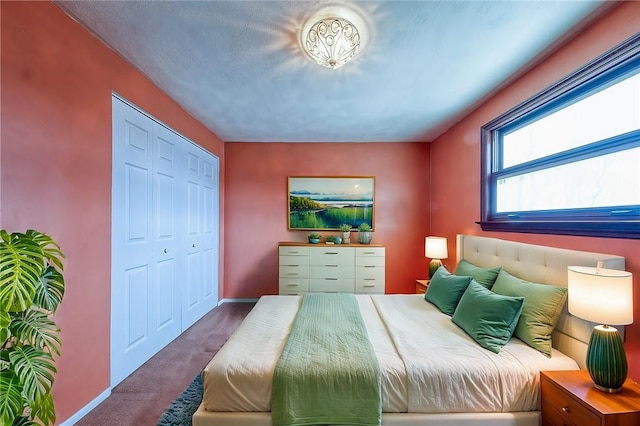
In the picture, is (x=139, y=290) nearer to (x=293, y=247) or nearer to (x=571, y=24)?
(x=293, y=247)

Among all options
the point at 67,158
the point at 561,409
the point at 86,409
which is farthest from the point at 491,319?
the point at 67,158

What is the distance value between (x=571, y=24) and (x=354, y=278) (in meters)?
3.14

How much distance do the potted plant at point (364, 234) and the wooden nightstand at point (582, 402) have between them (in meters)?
2.64

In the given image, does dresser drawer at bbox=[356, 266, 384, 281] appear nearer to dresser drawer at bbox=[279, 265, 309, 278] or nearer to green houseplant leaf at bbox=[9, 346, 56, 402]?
dresser drawer at bbox=[279, 265, 309, 278]

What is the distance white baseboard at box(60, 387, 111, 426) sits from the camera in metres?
1.64

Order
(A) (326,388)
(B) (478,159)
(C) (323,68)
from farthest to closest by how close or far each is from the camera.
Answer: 1. (B) (478,159)
2. (C) (323,68)
3. (A) (326,388)

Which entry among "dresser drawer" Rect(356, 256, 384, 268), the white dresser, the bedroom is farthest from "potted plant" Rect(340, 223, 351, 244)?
the bedroom

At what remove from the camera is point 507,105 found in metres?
2.39

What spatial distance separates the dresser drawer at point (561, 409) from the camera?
46.0 inches

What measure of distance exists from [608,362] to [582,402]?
236mm

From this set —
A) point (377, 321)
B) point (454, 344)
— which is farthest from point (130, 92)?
point (454, 344)

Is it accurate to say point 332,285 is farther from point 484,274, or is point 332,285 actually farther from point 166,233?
point 166,233

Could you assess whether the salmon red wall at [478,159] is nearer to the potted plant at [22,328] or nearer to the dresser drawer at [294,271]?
the dresser drawer at [294,271]

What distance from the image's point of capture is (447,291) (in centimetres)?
228
